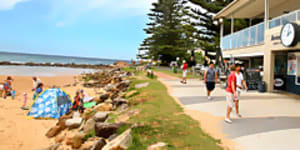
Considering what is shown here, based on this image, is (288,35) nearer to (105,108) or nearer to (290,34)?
(290,34)

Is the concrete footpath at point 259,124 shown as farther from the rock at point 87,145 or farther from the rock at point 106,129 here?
the rock at point 87,145

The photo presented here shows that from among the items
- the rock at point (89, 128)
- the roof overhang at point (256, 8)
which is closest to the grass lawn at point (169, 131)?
the rock at point (89, 128)

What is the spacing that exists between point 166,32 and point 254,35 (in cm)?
2415

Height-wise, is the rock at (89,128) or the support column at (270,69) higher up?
the support column at (270,69)

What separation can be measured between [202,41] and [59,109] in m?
20.4

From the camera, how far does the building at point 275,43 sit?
9.53 m

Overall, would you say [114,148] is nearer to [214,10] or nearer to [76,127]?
[76,127]

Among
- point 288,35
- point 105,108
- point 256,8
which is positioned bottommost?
point 105,108

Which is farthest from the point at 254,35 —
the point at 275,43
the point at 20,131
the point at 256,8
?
the point at 20,131

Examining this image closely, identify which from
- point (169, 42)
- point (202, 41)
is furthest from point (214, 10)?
point (169, 42)

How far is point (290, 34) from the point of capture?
9.07 metres

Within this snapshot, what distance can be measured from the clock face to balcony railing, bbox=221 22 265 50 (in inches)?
92.1

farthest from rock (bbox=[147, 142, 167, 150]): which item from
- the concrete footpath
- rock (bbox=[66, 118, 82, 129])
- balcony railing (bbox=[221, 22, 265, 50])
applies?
balcony railing (bbox=[221, 22, 265, 50])

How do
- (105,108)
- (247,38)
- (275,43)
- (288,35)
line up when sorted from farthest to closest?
(247,38) < (275,43) < (288,35) < (105,108)
